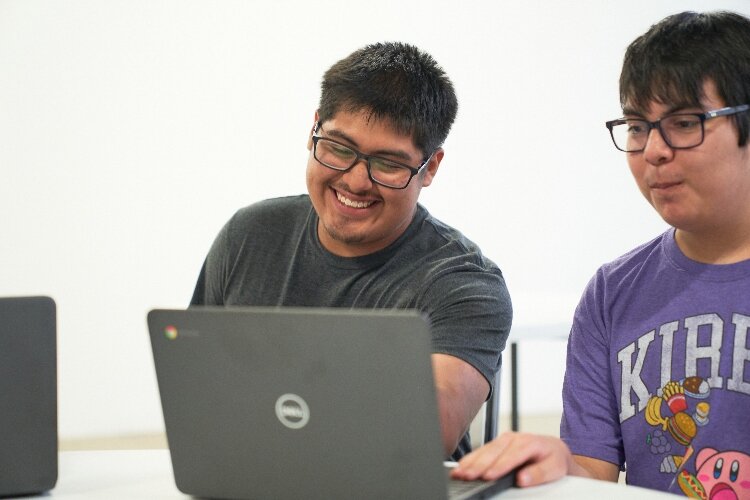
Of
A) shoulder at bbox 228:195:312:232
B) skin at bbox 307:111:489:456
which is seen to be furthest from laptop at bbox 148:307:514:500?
shoulder at bbox 228:195:312:232

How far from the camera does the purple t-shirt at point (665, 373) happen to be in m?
1.37

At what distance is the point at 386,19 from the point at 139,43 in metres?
1.02

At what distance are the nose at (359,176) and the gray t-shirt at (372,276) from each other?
0.15 metres

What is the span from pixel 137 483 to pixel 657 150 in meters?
0.83

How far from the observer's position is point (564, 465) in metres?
1.23

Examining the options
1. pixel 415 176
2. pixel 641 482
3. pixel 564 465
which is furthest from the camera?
pixel 415 176

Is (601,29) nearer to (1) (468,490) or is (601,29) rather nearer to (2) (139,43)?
(2) (139,43)

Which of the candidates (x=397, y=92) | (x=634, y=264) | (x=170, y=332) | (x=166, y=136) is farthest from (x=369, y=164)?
(x=166, y=136)

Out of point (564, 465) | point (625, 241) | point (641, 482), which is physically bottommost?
point (625, 241)

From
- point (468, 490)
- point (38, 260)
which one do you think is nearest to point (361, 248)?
point (468, 490)

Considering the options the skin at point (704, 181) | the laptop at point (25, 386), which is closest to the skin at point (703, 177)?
the skin at point (704, 181)

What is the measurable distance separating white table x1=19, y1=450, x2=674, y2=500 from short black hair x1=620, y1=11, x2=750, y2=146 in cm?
52

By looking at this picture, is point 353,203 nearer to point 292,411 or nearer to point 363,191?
point 363,191

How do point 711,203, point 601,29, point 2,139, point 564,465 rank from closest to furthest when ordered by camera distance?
point 564,465 < point 711,203 < point 2,139 < point 601,29
